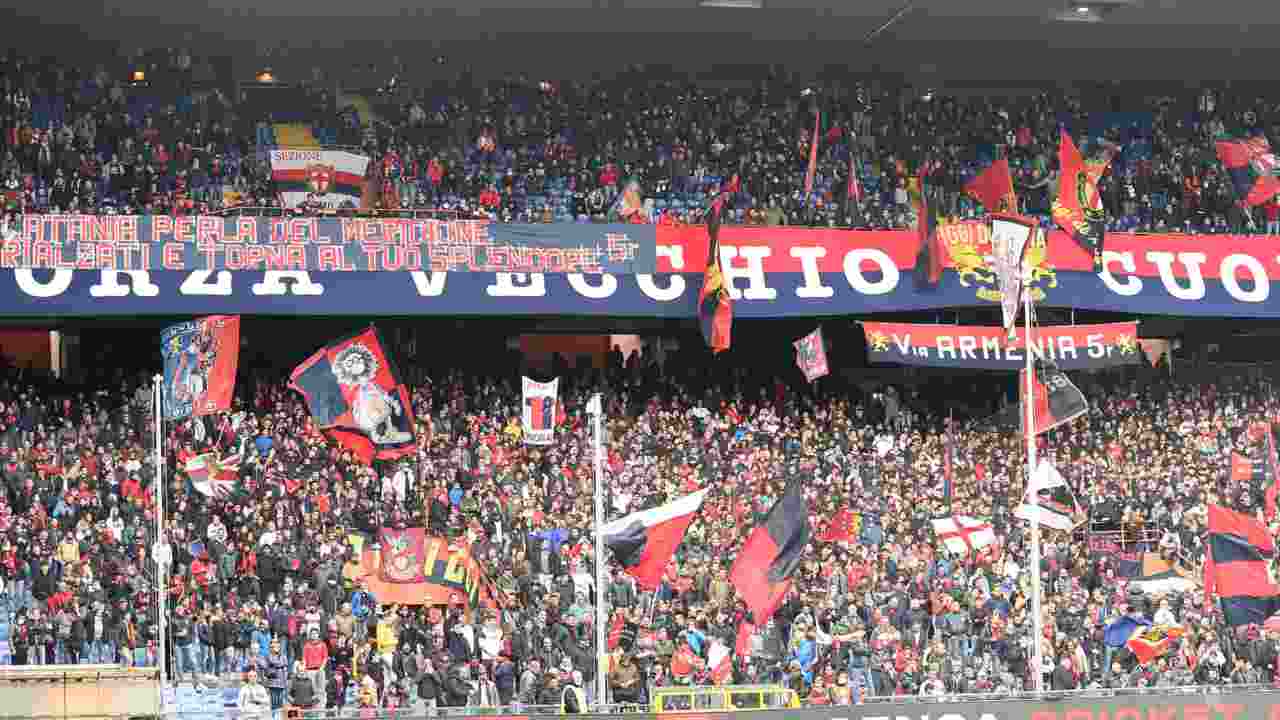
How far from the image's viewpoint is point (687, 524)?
3175cm

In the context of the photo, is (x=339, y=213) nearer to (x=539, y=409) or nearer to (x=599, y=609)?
(x=539, y=409)

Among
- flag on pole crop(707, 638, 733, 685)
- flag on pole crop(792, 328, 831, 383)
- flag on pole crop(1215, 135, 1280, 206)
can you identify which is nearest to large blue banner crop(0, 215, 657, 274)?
flag on pole crop(792, 328, 831, 383)

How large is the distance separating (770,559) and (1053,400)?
5.62 meters

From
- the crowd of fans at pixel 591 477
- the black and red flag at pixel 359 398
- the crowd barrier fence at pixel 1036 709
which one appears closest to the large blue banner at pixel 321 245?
the black and red flag at pixel 359 398

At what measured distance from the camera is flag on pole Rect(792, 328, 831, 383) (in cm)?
3788

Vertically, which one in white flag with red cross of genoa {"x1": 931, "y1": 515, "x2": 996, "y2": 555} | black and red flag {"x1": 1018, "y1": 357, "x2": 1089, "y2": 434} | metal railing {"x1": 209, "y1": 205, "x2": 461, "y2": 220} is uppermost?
metal railing {"x1": 209, "y1": 205, "x2": 461, "y2": 220}

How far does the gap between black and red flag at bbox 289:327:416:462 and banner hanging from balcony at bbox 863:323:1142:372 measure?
7752mm

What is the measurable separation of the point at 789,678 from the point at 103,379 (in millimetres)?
12519

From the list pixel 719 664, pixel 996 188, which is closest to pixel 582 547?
pixel 719 664

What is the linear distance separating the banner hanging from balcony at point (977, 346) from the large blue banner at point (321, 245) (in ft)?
Result: 13.3

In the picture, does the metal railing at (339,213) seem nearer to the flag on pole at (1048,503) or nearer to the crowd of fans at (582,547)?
the crowd of fans at (582,547)

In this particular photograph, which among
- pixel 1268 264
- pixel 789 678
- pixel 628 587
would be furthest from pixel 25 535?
pixel 1268 264

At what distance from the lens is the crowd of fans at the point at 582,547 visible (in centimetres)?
3127

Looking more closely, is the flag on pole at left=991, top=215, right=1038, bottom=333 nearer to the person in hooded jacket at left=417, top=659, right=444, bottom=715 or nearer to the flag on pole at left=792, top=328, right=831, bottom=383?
the flag on pole at left=792, top=328, right=831, bottom=383
